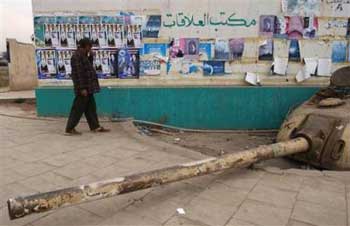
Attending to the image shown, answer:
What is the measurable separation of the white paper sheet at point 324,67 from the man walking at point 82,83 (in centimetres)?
442

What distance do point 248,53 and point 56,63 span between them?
3849 mm

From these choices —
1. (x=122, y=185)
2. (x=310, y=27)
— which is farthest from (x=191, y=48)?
(x=122, y=185)

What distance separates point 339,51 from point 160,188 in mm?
5151

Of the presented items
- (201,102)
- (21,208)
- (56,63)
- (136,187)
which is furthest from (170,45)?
(21,208)

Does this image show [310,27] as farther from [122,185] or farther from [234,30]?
[122,185]

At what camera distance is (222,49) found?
6.52 metres

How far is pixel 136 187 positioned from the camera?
9.50 feet

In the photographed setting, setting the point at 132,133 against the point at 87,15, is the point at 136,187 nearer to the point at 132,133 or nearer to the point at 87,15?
the point at 132,133

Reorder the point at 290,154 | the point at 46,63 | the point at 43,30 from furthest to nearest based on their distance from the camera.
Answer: the point at 46,63 → the point at 43,30 → the point at 290,154

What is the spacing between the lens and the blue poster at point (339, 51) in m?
6.57

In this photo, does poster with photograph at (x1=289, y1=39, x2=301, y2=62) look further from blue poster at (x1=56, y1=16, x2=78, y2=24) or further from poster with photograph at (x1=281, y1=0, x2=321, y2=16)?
blue poster at (x1=56, y1=16, x2=78, y2=24)

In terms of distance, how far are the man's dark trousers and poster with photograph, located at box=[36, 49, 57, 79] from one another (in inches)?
58.9

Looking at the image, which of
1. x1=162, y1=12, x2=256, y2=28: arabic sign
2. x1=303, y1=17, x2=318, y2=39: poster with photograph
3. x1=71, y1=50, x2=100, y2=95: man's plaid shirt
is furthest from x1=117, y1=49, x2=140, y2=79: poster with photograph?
x1=303, y1=17, x2=318, y2=39: poster with photograph

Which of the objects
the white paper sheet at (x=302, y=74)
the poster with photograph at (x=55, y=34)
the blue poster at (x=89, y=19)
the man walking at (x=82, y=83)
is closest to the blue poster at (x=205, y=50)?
the white paper sheet at (x=302, y=74)
